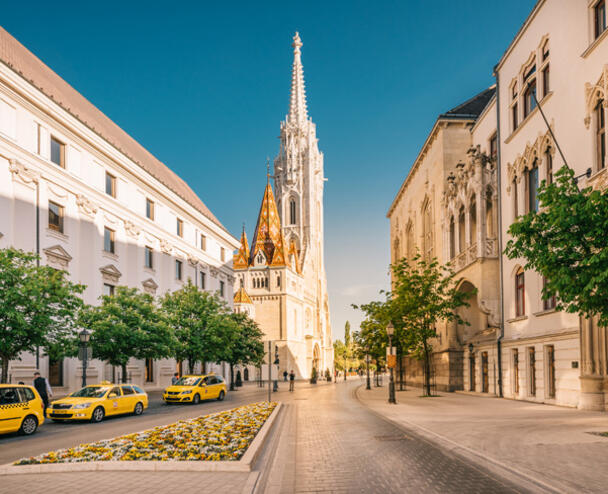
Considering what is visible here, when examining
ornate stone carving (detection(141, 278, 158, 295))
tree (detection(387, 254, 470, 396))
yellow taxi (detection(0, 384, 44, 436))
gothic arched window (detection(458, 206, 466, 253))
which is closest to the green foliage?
tree (detection(387, 254, 470, 396))

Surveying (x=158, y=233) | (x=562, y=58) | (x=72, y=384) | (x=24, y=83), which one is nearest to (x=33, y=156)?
(x=24, y=83)

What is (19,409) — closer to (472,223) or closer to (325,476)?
(325,476)

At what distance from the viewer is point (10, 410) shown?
1656cm

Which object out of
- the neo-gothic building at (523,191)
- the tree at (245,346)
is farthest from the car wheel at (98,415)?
the tree at (245,346)

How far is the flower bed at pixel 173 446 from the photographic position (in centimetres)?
1085

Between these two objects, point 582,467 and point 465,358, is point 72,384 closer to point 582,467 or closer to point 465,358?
point 465,358

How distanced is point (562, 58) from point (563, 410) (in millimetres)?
13700

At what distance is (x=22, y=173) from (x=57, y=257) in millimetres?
4851

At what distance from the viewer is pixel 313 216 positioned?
5167 inches

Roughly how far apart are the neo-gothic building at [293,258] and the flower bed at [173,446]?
274ft

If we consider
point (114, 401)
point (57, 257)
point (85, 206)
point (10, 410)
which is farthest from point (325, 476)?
point (85, 206)

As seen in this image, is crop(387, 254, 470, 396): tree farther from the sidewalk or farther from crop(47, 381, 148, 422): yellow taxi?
crop(47, 381, 148, 422): yellow taxi

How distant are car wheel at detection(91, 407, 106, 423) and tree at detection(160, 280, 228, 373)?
16340 millimetres

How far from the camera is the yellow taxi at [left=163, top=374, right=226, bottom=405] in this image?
30938 millimetres
